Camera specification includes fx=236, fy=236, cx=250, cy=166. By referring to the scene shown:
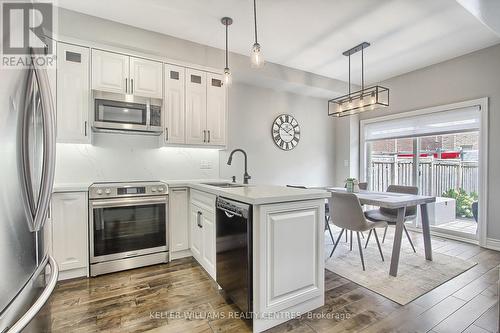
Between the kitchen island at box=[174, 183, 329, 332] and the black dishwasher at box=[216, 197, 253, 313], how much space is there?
0.04m

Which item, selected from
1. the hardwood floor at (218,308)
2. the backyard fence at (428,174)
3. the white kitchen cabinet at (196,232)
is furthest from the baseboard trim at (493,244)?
the white kitchen cabinet at (196,232)

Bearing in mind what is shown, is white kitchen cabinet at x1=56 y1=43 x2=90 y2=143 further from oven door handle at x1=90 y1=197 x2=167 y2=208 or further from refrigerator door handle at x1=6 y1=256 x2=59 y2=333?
refrigerator door handle at x1=6 y1=256 x2=59 y2=333

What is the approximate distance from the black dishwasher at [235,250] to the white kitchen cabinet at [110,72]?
1.85 meters

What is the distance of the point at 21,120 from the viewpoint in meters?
0.86

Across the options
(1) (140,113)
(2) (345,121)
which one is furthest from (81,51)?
(2) (345,121)

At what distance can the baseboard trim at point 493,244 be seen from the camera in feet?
10.3

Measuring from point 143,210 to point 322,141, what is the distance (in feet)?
12.2

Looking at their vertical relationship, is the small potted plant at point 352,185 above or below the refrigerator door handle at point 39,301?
above

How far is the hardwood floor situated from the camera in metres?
1.70

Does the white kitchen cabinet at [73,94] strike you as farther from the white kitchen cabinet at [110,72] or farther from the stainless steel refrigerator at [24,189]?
the stainless steel refrigerator at [24,189]

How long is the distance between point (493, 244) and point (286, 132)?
3349mm

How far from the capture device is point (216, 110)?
10.9 feet

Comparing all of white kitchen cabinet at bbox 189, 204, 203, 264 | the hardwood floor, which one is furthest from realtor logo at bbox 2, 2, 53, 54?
white kitchen cabinet at bbox 189, 204, 203, 264

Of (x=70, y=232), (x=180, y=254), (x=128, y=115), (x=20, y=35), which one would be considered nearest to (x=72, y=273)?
(x=70, y=232)
